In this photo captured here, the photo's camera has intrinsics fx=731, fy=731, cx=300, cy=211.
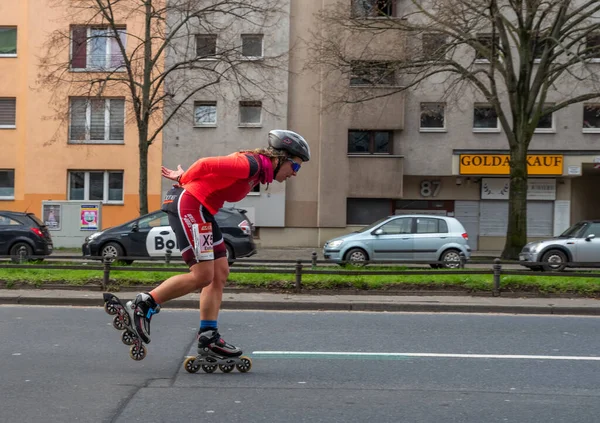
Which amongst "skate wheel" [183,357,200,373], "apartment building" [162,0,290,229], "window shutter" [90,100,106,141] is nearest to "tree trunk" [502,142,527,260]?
"apartment building" [162,0,290,229]

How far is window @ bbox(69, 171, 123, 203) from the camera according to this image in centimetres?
3084

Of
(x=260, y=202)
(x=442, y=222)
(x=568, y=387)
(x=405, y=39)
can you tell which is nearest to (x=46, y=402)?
(x=568, y=387)

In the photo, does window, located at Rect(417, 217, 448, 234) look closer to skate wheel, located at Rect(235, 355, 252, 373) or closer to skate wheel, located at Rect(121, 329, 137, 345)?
skate wheel, located at Rect(235, 355, 252, 373)

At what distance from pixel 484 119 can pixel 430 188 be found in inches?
143

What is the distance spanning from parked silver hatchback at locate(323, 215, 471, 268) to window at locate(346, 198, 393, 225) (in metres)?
11.2

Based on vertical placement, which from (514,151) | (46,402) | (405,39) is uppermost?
(405,39)

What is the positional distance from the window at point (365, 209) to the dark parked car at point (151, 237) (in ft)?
40.5

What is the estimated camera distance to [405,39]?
2194 cm

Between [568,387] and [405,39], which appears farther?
[405,39]

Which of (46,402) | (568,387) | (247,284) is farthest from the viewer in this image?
(247,284)

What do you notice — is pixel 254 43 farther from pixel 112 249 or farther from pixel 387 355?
pixel 387 355

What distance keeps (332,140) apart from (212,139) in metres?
4.99

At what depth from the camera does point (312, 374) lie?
5977 mm

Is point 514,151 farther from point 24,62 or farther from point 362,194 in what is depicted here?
point 24,62
